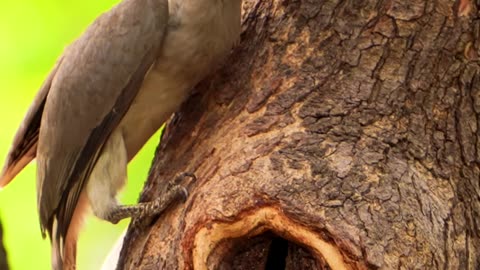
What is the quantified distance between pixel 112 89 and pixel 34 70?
1141mm

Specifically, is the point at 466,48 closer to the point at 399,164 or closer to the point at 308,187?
the point at 399,164

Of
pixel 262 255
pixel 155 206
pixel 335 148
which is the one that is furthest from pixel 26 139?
pixel 335 148

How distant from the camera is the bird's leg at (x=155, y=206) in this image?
8.76 feet

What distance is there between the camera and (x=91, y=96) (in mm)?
2822

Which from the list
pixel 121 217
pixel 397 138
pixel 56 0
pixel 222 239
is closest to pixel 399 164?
pixel 397 138

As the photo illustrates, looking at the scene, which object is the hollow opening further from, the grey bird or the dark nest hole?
the grey bird

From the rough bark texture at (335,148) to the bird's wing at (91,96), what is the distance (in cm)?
20

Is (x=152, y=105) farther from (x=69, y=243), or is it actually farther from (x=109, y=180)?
(x=69, y=243)

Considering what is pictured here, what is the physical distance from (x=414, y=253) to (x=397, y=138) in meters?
0.34

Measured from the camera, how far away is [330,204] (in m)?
2.37

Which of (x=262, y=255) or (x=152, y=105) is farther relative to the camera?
(x=152, y=105)

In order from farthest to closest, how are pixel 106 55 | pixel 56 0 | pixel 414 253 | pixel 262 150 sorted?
pixel 56 0 → pixel 106 55 → pixel 262 150 → pixel 414 253

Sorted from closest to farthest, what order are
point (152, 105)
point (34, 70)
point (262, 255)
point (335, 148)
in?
1. point (335, 148)
2. point (262, 255)
3. point (152, 105)
4. point (34, 70)

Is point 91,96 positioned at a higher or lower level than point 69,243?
higher
